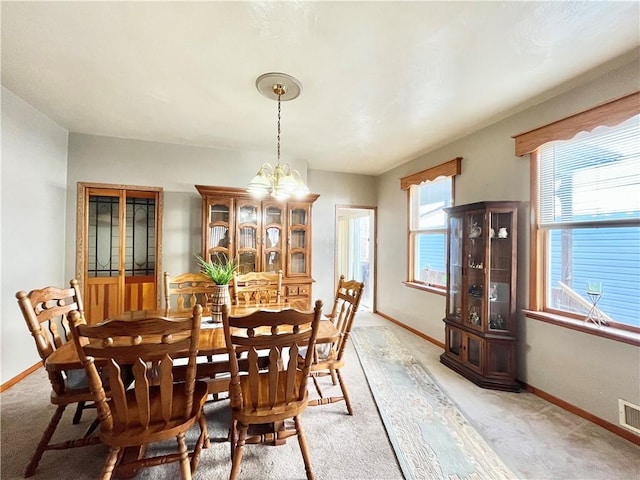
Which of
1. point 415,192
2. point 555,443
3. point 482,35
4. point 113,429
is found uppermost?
point 482,35

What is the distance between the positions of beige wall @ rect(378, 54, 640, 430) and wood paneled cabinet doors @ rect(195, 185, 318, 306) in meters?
1.80

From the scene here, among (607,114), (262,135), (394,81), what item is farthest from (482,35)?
(262,135)

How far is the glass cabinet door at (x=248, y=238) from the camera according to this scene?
367 cm

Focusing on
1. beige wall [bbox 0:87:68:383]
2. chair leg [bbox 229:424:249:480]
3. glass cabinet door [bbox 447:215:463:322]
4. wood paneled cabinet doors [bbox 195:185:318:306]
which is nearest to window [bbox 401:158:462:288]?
glass cabinet door [bbox 447:215:463:322]

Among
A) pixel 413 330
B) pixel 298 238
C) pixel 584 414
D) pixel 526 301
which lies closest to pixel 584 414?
pixel 584 414

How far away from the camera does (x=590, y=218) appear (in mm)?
2145

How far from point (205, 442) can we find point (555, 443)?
2329 millimetres

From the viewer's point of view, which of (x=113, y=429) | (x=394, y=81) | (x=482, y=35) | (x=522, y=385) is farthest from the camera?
(x=522, y=385)

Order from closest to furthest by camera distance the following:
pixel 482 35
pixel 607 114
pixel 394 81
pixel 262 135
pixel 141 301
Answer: pixel 482 35 → pixel 607 114 → pixel 394 81 → pixel 262 135 → pixel 141 301

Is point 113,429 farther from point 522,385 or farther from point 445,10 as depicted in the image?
point 522,385

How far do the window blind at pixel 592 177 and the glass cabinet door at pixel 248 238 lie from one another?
10.5ft

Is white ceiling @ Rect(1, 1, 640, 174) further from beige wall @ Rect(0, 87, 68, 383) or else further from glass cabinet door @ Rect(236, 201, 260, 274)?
glass cabinet door @ Rect(236, 201, 260, 274)

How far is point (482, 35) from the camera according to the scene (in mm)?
1631

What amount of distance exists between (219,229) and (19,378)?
7.68 ft
